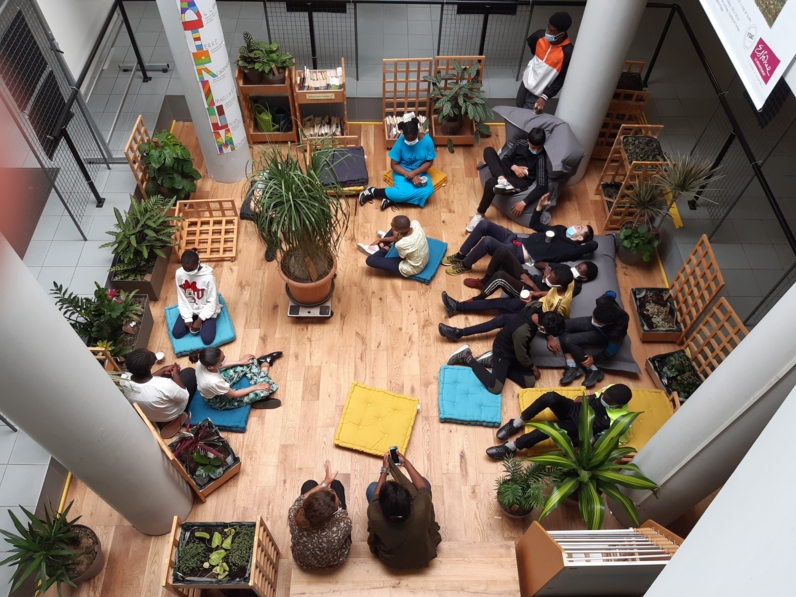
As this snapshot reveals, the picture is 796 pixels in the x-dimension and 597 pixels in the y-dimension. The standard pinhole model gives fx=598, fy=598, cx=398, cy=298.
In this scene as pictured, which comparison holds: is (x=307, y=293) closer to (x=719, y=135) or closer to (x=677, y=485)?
(x=677, y=485)

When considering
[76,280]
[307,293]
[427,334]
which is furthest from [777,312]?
[76,280]

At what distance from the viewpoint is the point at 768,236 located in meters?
5.48

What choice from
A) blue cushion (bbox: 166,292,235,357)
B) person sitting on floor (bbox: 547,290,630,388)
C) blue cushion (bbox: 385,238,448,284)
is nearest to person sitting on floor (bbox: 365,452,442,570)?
person sitting on floor (bbox: 547,290,630,388)

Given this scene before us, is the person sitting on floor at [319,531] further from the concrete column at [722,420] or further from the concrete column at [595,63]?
the concrete column at [595,63]

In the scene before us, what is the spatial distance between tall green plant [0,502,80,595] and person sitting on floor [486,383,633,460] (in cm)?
300

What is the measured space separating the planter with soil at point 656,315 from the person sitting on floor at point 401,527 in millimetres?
2723

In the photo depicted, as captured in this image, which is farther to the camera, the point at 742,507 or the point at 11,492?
the point at 11,492

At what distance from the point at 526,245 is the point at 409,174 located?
4.54ft

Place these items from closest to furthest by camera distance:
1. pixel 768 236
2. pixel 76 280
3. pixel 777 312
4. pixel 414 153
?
pixel 777 312 < pixel 76 280 < pixel 768 236 < pixel 414 153

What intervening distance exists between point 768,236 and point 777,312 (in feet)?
10.2

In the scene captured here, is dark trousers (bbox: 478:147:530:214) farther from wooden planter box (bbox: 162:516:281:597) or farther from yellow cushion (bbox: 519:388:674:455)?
wooden planter box (bbox: 162:516:281:597)

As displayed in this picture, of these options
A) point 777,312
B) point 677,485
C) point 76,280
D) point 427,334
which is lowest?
point 427,334

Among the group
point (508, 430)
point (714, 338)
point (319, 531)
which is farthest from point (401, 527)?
point (714, 338)

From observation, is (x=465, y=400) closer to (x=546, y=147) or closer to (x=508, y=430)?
(x=508, y=430)
